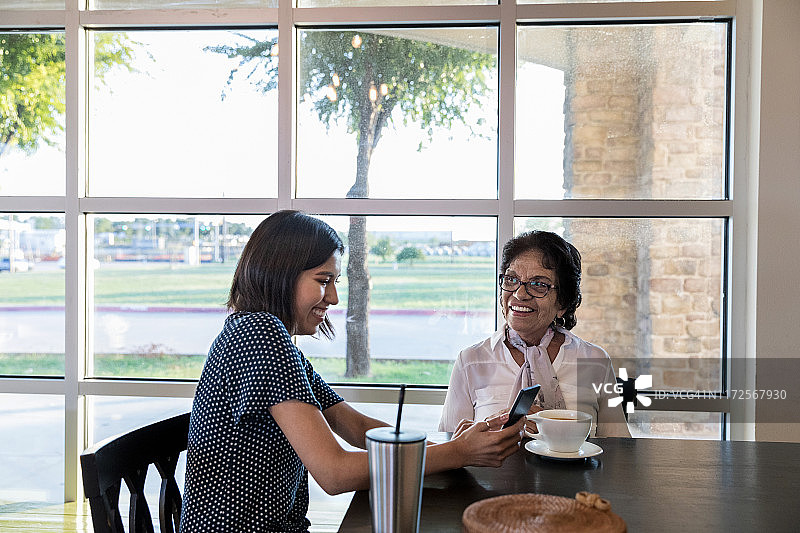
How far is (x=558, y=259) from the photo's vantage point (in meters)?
2.29

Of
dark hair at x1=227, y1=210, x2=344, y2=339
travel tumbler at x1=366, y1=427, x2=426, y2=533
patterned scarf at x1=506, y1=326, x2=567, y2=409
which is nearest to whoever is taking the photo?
travel tumbler at x1=366, y1=427, x2=426, y2=533

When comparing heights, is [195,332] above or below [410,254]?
below

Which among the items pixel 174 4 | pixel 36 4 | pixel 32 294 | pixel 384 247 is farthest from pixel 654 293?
pixel 36 4

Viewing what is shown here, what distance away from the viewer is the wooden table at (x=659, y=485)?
1248 mm

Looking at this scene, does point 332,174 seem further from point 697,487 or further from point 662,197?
point 697,487

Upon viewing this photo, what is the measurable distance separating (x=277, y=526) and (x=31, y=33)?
2422mm

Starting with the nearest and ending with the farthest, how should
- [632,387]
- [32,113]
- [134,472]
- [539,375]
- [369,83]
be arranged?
[134,472], [539,375], [632,387], [369,83], [32,113]

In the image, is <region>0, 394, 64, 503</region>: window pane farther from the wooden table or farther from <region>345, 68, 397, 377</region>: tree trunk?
the wooden table

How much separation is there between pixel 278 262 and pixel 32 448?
2.04 meters

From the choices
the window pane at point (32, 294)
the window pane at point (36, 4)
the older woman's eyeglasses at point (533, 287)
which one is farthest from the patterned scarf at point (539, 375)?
the window pane at point (36, 4)

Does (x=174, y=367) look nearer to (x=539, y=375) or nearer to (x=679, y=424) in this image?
(x=539, y=375)

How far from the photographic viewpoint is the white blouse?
219 cm

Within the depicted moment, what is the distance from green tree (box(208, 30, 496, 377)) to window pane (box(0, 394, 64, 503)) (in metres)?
1.34

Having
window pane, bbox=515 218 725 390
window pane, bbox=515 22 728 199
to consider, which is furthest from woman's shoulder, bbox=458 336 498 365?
window pane, bbox=515 22 728 199
